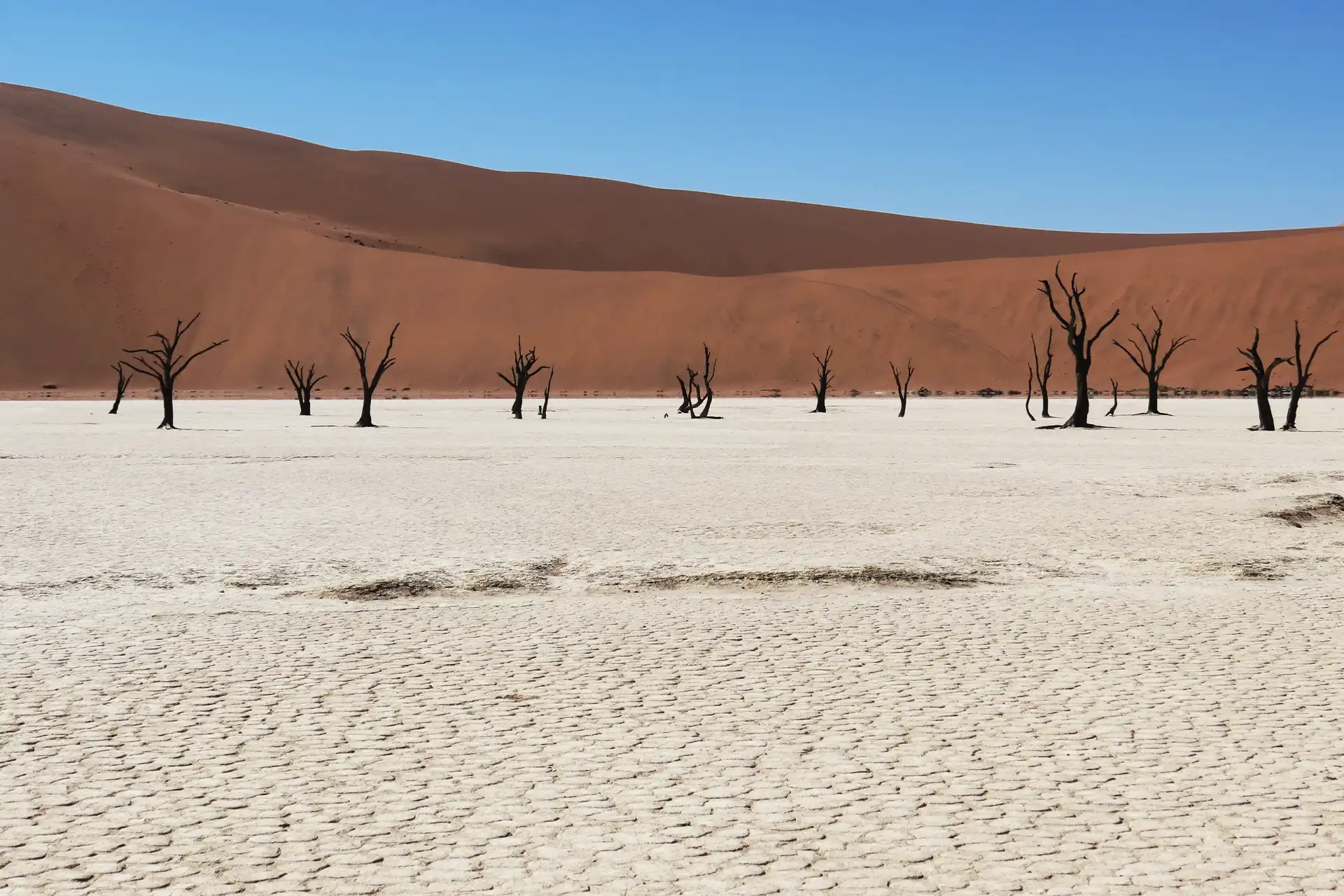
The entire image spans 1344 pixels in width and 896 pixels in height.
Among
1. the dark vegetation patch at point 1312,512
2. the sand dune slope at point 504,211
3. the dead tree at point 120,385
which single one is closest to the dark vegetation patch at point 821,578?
the dark vegetation patch at point 1312,512

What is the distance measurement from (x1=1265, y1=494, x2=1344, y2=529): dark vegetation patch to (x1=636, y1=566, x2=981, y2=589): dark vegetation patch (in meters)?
5.56

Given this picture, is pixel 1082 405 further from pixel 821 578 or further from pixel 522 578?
pixel 522 578

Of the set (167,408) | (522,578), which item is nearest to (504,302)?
(167,408)

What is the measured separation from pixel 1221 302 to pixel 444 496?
97.4 metres

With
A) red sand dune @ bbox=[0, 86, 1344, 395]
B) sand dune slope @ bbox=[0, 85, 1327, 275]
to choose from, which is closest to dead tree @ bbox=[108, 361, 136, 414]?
red sand dune @ bbox=[0, 86, 1344, 395]

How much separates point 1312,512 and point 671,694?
438 inches

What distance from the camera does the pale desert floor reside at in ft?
16.0

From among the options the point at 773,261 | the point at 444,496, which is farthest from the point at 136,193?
the point at 444,496

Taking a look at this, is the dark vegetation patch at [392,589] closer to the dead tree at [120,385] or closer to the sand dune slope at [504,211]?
the dead tree at [120,385]

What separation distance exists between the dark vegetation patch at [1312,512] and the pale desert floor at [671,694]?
0.48 feet

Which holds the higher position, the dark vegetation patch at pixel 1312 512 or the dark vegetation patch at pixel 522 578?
the dark vegetation patch at pixel 1312 512

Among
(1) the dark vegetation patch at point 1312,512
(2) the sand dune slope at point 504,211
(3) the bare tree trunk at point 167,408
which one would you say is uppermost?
(2) the sand dune slope at point 504,211

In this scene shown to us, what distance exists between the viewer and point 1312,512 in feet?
51.9

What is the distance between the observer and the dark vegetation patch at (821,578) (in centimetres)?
1125
